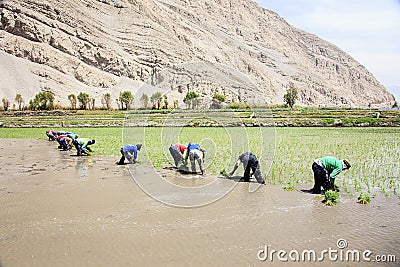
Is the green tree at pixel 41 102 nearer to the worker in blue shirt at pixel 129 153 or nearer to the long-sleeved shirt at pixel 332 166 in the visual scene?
the worker in blue shirt at pixel 129 153

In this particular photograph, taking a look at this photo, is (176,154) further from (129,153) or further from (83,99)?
(83,99)

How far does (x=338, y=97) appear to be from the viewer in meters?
149

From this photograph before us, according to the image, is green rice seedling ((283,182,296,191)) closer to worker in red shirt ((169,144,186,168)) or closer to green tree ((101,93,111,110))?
worker in red shirt ((169,144,186,168))

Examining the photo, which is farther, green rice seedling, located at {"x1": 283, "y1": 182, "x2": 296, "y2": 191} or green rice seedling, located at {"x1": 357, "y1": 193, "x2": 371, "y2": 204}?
green rice seedling, located at {"x1": 283, "y1": 182, "x2": 296, "y2": 191}

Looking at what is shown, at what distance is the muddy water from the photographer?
536 cm

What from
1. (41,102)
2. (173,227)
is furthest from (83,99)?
(173,227)

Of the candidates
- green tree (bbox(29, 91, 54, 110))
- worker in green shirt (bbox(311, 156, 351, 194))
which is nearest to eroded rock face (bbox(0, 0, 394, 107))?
green tree (bbox(29, 91, 54, 110))

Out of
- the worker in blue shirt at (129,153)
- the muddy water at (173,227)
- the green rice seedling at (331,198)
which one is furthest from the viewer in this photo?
the worker in blue shirt at (129,153)

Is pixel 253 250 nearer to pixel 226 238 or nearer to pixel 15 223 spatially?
pixel 226 238

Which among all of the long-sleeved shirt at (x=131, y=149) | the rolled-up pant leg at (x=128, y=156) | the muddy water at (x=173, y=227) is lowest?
the muddy water at (x=173, y=227)

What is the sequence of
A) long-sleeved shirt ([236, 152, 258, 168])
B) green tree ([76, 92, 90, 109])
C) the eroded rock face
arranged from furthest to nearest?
the eroded rock face < green tree ([76, 92, 90, 109]) < long-sleeved shirt ([236, 152, 258, 168])

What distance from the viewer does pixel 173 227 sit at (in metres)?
6.62

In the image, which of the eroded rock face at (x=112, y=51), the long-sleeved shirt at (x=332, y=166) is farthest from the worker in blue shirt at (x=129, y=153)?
the eroded rock face at (x=112, y=51)

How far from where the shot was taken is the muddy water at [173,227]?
5359 millimetres
